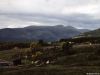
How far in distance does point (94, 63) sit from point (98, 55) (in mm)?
16744

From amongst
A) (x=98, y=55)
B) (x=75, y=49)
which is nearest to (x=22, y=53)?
(x=75, y=49)

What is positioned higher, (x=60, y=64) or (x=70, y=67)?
(x=70, y=67)

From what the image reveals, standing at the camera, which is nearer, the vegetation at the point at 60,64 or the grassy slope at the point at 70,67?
the grassy slope at the point at 70,67

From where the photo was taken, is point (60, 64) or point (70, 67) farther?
point (60, 64)

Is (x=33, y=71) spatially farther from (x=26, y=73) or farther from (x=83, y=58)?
(x=83, y=58)

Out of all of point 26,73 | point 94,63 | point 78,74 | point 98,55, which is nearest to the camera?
point 78,74

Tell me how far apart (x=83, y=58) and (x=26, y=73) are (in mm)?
34342

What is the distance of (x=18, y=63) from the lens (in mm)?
118375

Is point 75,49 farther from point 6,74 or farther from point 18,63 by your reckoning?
point 6,74

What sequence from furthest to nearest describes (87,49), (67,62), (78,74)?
(87,49) → (67,62) → (78,74)

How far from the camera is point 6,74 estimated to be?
7825 centimetres

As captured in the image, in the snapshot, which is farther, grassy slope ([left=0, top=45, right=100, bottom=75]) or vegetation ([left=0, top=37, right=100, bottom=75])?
vegetation ([left=0, top=37, right=100, bottom=75])

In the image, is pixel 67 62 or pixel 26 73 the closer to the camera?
pixel 26 73

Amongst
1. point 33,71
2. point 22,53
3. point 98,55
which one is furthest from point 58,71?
point 22,53
